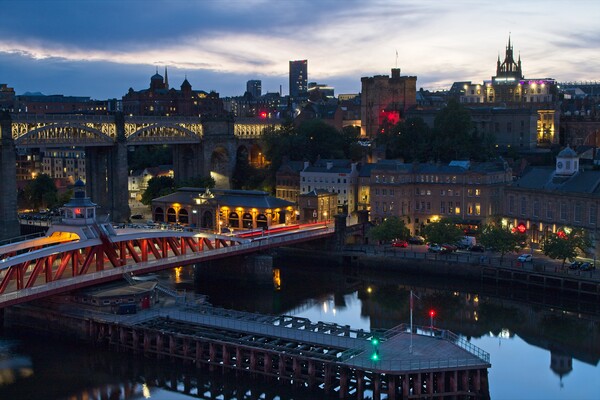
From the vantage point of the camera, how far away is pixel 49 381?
42.4 metres

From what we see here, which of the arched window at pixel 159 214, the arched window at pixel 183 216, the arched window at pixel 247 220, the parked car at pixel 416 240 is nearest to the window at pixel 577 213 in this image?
the parked car at pixel 416 240

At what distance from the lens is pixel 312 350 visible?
42.6m

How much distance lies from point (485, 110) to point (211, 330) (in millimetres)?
73826

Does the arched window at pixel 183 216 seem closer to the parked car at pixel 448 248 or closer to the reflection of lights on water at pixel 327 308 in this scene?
the parked car at pixel 448 248

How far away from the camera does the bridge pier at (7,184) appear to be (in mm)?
80812

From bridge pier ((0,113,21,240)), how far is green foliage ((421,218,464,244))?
128ft

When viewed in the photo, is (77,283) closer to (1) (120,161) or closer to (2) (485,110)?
(1) (120,161)

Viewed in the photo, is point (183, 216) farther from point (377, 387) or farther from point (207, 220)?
point (377, 387)

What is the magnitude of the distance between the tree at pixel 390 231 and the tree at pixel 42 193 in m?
43.9

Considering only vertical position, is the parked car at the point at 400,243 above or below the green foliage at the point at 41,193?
below

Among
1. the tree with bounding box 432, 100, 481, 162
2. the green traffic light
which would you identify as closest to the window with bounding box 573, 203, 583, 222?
the tree with bounding box 432, 100, 481, 162

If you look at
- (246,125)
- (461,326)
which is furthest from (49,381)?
(246,125)

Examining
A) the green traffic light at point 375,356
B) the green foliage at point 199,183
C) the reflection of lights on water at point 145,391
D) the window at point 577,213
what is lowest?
the reflection of lights on water at point 145,391

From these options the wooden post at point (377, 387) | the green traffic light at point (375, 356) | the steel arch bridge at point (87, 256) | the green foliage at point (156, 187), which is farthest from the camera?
the green foliage at point (156, 187)
